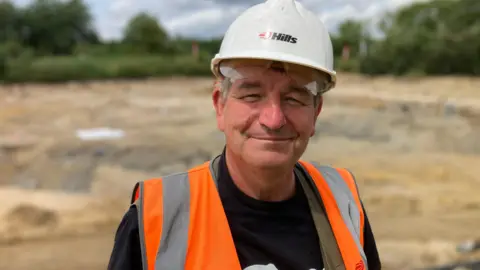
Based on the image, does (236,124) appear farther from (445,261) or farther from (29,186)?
(29,186)

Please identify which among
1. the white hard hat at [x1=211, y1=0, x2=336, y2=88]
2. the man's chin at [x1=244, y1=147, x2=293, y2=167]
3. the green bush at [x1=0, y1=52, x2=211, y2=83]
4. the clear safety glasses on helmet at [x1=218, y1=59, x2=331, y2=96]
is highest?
the green bush at [x1=0, y1=52, x2=211, y2=83]

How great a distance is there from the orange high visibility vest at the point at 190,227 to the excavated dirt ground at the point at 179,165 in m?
4.07

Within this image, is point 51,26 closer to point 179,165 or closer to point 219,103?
point 179,165

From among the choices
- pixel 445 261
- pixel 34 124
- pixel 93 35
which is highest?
pixel 93 35

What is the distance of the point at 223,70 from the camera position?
1.34 m

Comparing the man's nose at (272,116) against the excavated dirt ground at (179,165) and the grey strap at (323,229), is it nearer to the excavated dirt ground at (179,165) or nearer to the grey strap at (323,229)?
the grey strap at (323,229)

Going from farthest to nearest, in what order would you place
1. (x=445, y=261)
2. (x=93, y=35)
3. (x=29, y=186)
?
(x=93, y=35)
(x=29, y=186)
(x=445, y=261)

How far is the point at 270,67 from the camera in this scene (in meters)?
1.29

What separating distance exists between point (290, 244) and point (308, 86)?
418mm

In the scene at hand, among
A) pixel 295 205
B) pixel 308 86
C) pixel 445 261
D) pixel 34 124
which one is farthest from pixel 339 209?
pixel 34 124

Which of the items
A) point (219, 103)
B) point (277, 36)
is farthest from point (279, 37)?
point (219, 103)

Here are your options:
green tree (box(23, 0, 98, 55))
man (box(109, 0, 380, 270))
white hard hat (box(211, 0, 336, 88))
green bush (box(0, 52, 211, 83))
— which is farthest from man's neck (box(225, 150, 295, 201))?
green tree (box(23, 0, 98, 55))

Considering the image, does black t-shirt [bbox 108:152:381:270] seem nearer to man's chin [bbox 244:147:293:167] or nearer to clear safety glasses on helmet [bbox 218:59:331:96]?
man's chin [bbox 244:147:293:167]

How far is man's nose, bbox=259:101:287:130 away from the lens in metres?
1.25
